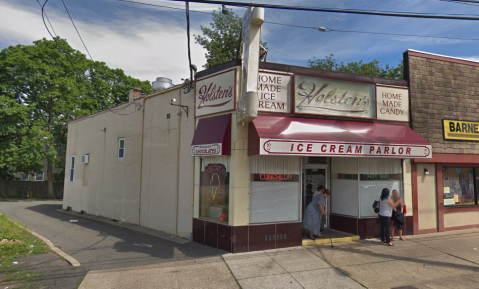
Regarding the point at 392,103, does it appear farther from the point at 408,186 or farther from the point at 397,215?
the point at 397,215

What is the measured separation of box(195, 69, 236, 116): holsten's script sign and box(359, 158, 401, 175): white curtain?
450 centimetres

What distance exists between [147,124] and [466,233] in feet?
38.3

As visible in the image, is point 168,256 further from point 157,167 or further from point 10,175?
point 10,175

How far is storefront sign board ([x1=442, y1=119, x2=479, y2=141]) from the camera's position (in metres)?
10.2

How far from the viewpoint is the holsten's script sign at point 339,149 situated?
6922 mm

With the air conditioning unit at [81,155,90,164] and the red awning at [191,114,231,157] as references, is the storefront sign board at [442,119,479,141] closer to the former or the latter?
the red awning at [191,114,231,157]

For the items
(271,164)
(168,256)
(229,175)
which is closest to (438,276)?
(271,164)

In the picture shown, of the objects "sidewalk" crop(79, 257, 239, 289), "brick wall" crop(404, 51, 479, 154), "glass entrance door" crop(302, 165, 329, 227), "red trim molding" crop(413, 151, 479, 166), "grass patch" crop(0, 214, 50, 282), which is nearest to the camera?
"sidewalk" crop(79, 257, 239, 289)

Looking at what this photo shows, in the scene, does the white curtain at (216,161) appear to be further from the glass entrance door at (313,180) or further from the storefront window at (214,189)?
the glass entrance door at (313,180)

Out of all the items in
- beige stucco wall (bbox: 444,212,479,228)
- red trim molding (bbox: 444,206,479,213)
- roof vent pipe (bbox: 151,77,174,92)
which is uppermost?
roof vent pipe (bbox: 151,77,174,92)

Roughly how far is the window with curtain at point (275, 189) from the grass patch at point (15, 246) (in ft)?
17.8

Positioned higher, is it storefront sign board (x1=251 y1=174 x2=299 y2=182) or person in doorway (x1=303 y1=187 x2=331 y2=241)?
storefront sign board (x1=251 y1=174 x2=299 y2=182)

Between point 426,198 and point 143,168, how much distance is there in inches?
395

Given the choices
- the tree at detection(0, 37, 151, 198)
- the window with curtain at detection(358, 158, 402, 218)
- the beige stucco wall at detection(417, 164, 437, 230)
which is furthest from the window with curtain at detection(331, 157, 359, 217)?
the tree at detection(0, 37, 151, 198)
